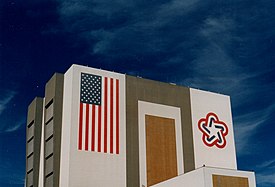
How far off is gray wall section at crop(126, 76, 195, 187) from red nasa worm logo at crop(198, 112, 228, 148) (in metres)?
2.33

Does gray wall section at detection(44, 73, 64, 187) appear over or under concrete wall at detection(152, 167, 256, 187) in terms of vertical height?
over

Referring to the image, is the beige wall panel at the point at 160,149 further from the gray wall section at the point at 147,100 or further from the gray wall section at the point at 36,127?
the gray wall section at the point at 36,127

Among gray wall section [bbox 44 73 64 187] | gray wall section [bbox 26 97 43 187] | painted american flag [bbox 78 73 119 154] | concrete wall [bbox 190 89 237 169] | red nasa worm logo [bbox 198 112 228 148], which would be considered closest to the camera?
painted american flag [bbox 78 73 119 154]

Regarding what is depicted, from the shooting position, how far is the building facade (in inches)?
2040

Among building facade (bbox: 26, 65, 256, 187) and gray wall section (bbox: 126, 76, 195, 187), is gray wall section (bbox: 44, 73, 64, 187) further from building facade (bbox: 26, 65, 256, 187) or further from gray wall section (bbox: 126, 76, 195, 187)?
gray wall section (bbox: 126, 76, 195, 187)

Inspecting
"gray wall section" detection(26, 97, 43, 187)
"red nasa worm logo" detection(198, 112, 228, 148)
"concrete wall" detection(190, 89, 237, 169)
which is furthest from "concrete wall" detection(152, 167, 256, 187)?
"gray wall section" detection(26, 97, 43, 187)

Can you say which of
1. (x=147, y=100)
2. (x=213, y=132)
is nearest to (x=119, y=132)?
(x=147, y=100)

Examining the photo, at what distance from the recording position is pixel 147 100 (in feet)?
193

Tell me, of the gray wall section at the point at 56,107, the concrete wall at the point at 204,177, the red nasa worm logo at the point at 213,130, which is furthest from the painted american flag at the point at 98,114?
the red nasa worm logo at the point at 213,130

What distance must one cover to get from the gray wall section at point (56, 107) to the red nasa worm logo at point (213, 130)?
1884cm

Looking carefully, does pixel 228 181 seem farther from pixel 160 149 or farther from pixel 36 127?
pixel 36 127

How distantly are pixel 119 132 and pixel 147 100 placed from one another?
6.49 m

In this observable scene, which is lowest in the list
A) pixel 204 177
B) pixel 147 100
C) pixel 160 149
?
pixel 204 177

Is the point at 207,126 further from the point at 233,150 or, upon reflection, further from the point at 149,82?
the point at 149,82
